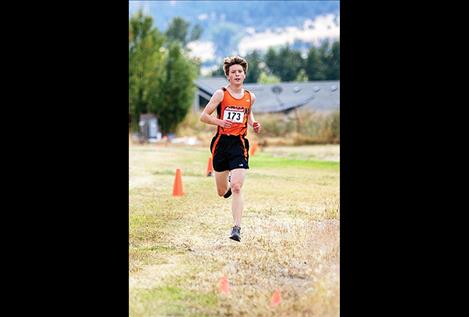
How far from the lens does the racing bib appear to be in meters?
4.12

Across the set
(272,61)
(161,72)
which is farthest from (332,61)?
(161,72)

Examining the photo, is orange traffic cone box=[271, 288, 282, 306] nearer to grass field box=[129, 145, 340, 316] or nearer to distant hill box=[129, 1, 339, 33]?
grass field box=[129, 145, 340, 316]

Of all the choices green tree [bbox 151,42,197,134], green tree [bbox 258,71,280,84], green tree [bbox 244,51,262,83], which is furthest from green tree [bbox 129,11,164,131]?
green tree [bbox 258,71,280,84]

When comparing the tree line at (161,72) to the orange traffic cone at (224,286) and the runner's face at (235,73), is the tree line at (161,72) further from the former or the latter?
the orange traffic cone at (224,286)

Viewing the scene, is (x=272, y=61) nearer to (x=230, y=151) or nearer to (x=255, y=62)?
(x=255, y=62)

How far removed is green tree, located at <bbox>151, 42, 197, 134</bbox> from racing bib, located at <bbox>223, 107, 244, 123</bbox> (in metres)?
3.28

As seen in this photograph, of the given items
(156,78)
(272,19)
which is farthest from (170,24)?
(272,19)

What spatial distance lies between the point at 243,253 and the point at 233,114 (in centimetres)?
87

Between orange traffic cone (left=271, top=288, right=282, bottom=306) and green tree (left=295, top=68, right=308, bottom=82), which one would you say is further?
green tree (left=295, top=68, right=308, bottom=82)

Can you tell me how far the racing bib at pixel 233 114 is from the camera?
412 centimetres

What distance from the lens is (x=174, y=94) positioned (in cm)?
855
